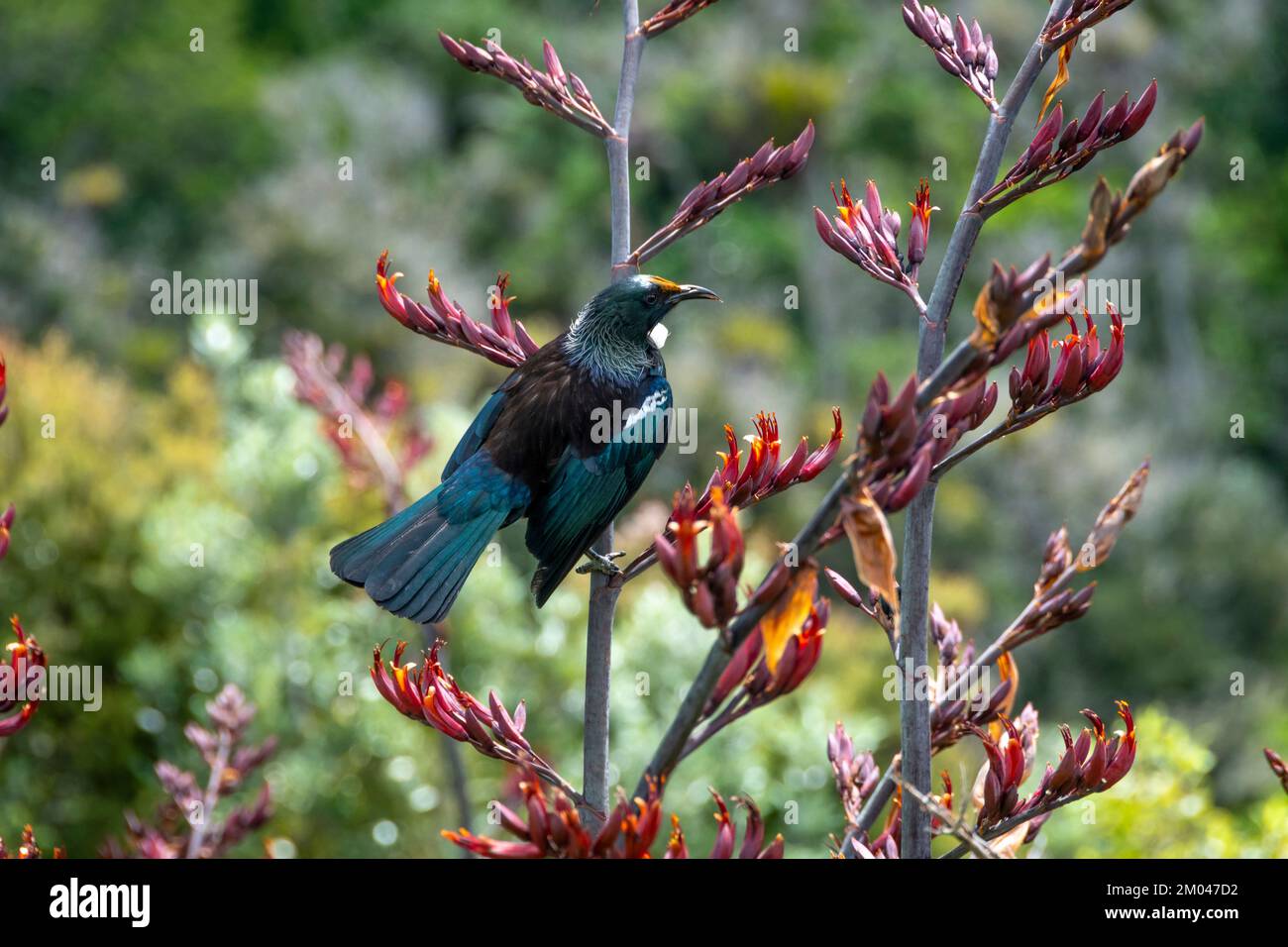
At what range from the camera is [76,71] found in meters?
20.1

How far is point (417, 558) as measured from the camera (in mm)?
2102

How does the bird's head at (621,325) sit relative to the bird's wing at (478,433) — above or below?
above

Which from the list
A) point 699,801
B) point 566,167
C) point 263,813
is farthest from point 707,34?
point 263,813

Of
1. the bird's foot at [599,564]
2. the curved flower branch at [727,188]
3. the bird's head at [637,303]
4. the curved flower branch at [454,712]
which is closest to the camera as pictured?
the curved flower branch at [454,712]

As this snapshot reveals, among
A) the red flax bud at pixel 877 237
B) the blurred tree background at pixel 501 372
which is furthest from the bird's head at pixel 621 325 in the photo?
the blurred tree background at pixel 501 372

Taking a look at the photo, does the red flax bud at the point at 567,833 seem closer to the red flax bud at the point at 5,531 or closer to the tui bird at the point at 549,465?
the tui bird at the point at 549,465

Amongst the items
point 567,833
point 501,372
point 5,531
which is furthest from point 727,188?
point 501,372

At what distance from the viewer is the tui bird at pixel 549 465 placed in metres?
2.10

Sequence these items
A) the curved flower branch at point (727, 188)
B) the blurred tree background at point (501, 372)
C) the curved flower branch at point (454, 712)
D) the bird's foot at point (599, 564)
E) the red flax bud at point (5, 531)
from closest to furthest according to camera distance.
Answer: the curved flower branch at point (454, 712)
the red flax bud at point (5, 531)
the curved flower branch at point (727, 188)
the bird's foot at point (599, 564)
the blurred tree background at point (501, 372)

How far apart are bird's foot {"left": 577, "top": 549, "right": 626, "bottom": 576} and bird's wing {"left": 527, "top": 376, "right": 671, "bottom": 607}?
2 centimetres

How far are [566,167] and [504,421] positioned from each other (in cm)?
1713

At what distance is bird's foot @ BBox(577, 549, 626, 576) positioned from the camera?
2.07m

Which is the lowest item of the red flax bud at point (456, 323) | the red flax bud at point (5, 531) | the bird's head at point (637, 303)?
the red flax bud at point (5, 531)

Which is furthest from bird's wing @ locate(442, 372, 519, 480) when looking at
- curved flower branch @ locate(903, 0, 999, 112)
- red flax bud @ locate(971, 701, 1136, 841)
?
red flax bud @ locate(971, 701, 1136, 841)
